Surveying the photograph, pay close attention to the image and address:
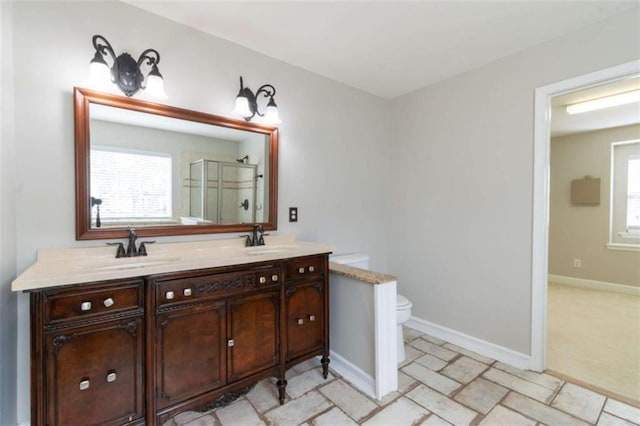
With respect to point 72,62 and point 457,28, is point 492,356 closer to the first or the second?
point 457,28

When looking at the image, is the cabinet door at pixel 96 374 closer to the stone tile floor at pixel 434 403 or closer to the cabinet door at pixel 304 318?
the stone tile floor at pixel 434 403

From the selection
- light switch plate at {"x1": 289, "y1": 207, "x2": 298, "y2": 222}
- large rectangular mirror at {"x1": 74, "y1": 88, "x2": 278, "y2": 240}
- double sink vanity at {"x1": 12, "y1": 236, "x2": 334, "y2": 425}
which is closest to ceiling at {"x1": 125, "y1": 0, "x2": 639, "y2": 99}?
large rectangular mirror at {"x1": 74, "y1": 88, "x2": 278, "y2": 240}

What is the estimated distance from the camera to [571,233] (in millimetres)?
4602

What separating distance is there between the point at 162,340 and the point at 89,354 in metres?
0.28

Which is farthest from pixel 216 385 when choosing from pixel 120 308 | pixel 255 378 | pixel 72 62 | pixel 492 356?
pixel 492 356

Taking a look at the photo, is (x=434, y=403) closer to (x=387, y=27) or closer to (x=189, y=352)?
(x=189, y=352)

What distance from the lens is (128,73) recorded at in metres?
1.70

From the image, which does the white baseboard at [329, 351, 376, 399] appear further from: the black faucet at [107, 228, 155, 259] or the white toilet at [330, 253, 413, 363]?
the black faucet at [107, 228, 155, 259]

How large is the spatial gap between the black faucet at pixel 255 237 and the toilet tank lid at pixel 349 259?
28.1 inches

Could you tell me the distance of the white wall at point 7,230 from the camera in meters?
1.33

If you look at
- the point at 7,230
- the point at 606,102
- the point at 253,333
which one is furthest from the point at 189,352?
the point at 606,102

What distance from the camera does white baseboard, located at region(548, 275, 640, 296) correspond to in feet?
13.3

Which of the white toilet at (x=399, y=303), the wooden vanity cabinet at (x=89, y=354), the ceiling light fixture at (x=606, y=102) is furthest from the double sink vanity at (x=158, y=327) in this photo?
the ceiling light fixture at (x=606, y=102)

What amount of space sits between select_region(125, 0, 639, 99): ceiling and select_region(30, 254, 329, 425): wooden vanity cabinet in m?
1.59
